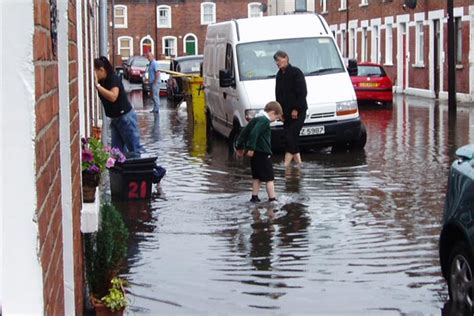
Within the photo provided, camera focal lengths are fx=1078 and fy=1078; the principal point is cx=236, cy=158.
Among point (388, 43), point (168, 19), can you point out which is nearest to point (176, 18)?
point (168, 19)

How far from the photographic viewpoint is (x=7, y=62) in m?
2.77

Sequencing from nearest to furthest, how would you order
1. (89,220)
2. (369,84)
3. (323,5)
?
(89,220), (369,84), (323,5)

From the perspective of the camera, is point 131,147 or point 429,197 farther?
point 131,147

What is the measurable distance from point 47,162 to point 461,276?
4550 millimetres

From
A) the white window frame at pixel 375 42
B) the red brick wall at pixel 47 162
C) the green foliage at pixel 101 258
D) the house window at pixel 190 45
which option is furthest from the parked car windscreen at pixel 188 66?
the house window at pixel 190 45

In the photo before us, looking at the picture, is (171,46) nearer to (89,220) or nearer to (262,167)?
(262,167)

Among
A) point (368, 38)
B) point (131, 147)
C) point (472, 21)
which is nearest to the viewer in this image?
point (131, 147)

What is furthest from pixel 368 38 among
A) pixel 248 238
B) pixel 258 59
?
pixel 248 238

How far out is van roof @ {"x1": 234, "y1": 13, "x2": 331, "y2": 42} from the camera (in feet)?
66.6

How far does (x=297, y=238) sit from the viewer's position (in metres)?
10.8

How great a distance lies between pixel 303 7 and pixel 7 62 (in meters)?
66.6

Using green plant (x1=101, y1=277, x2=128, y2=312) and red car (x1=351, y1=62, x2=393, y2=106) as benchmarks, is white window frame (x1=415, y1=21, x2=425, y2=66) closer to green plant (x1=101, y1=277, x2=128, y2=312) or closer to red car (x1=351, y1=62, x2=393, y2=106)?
red car (x1=351, y1=62, x2=393, y2=106)

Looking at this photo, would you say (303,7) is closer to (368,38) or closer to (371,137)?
(368,38)

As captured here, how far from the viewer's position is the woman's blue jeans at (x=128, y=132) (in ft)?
46.6
